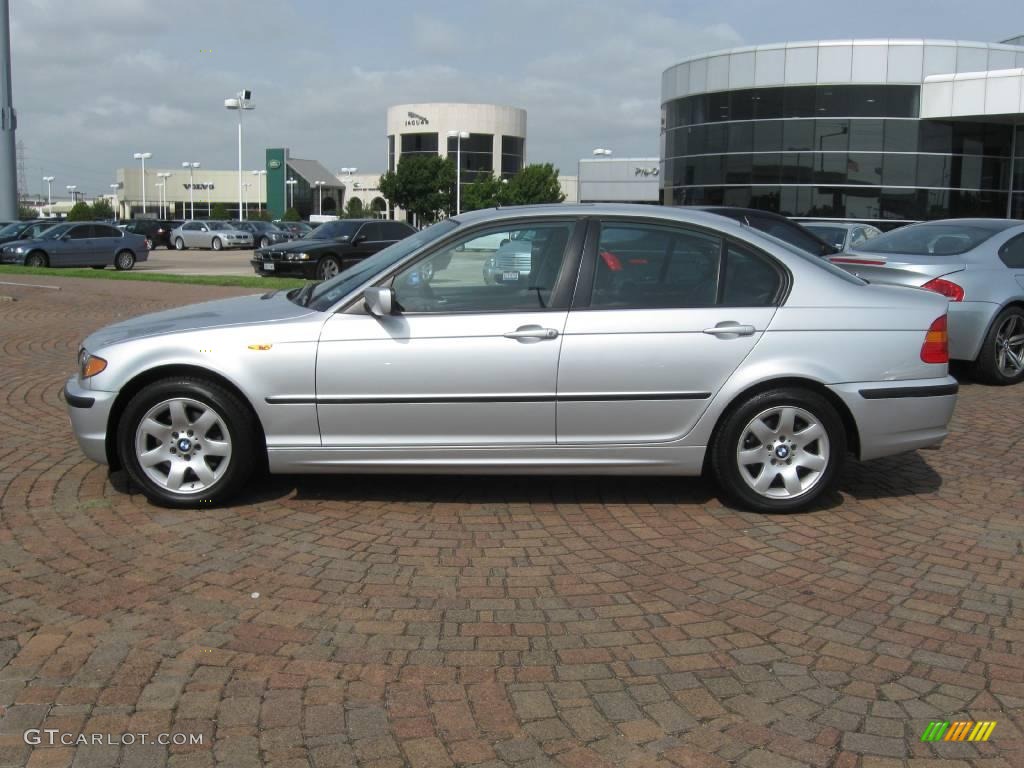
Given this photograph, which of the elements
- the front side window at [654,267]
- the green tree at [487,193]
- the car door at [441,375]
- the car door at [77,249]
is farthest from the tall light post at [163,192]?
the front side window at [654,267]

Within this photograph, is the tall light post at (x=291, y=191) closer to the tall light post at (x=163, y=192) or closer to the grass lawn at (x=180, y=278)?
the tall light post at (x=163, y=192)

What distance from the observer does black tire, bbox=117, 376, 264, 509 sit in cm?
535

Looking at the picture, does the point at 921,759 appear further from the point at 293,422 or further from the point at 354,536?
the point at 293,422

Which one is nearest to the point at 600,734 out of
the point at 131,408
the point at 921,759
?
the point at 921,759

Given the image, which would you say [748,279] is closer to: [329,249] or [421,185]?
[329,249]

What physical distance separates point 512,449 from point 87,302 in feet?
46.1

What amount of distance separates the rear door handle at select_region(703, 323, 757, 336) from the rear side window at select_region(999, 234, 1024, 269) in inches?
220

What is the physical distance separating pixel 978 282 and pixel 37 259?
27.2 m

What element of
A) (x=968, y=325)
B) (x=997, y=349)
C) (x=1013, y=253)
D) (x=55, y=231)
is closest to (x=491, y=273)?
(x=968, y=325)

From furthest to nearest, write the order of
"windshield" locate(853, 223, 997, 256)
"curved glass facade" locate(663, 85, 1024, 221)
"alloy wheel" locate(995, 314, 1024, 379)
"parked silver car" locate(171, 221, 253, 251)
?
1. "parked silver car" locate(171, 221, 253, 251)
2. "curved glass facade" locate(663, 85, 1024, 221)
3. "windshield" locate(853, 223, 997, 256)
4. "alloy wheel" locate(995, 314, 1024, 379)

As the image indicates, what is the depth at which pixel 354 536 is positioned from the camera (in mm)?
5148

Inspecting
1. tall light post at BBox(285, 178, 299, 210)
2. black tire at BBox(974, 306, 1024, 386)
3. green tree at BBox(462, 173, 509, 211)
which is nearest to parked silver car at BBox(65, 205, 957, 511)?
black tire at BBox(974, 306, 1024, 386)

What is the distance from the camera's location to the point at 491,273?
5535mm

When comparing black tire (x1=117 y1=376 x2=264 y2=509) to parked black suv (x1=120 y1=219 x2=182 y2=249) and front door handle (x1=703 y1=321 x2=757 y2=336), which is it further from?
parked black suv (x1=120 y1=219 x2=182 y2=249)
